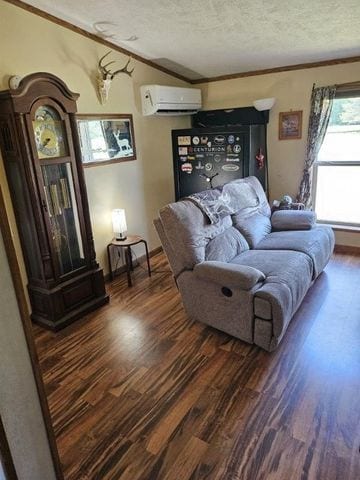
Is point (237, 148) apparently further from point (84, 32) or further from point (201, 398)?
point (201, 398)

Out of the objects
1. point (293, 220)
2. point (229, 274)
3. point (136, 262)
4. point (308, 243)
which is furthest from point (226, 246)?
point (136, 262)

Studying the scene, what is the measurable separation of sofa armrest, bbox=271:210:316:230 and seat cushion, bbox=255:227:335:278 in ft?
0.24

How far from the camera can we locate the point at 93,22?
9.30 ft

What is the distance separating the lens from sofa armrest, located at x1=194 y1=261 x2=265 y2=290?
2.23 m

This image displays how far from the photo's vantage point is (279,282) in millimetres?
2322

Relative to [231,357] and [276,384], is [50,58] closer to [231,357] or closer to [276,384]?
[231,357]

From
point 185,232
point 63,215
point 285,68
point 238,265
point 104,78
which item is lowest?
point 238,265

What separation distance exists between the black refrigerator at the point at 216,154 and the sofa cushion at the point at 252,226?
2.57ft

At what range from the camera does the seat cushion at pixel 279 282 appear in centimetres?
218

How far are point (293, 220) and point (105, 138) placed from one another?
7.18 ft

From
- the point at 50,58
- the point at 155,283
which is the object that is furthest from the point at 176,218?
the point at 50,58

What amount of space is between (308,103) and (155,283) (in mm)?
2814

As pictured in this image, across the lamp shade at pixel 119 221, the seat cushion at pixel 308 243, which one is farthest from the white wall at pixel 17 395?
the lamp shade at pixel 119 221

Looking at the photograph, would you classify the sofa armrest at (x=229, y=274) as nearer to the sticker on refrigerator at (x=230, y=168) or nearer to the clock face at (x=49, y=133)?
the clock face at (x=49, y=133)
